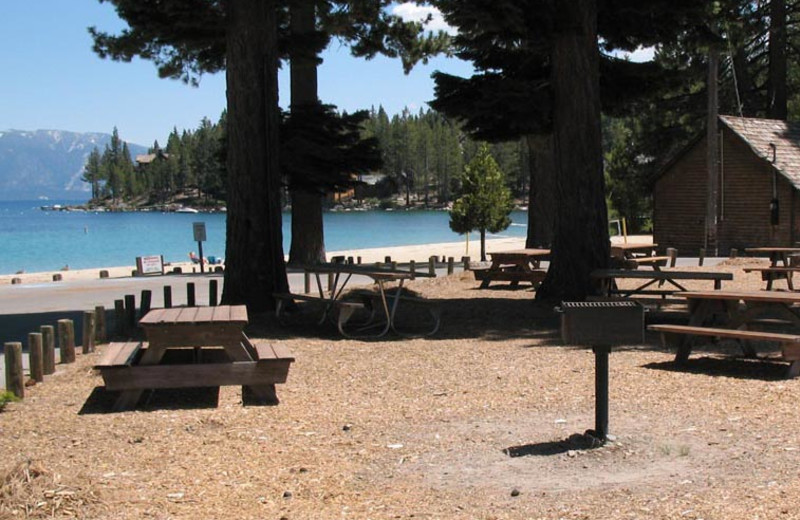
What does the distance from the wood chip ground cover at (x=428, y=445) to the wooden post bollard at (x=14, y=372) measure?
173 millimetres

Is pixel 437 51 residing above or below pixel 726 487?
above

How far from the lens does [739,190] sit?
33.2 meters

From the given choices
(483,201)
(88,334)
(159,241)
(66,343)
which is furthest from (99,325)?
(159,241)

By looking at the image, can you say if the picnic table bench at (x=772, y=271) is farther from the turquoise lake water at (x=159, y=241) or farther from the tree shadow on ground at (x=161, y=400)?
the turquoise lake water at (x=159, y=241)

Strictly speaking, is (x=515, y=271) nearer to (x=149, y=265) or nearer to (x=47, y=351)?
(x=47, y=351)

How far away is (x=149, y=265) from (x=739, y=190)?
19949mm

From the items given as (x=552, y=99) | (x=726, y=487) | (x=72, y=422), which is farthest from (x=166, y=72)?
(x=726, y=487)

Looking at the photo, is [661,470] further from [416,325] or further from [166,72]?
[166,72]

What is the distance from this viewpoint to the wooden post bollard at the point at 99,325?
1310 centimetres

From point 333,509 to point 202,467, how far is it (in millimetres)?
1303

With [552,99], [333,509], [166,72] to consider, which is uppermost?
[166,72]

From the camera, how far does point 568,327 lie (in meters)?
6.71

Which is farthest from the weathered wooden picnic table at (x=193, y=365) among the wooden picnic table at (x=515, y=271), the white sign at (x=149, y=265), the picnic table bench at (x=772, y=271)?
the white sign at (x=149, y=265)

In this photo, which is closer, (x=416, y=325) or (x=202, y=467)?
(x=202, y=467)
